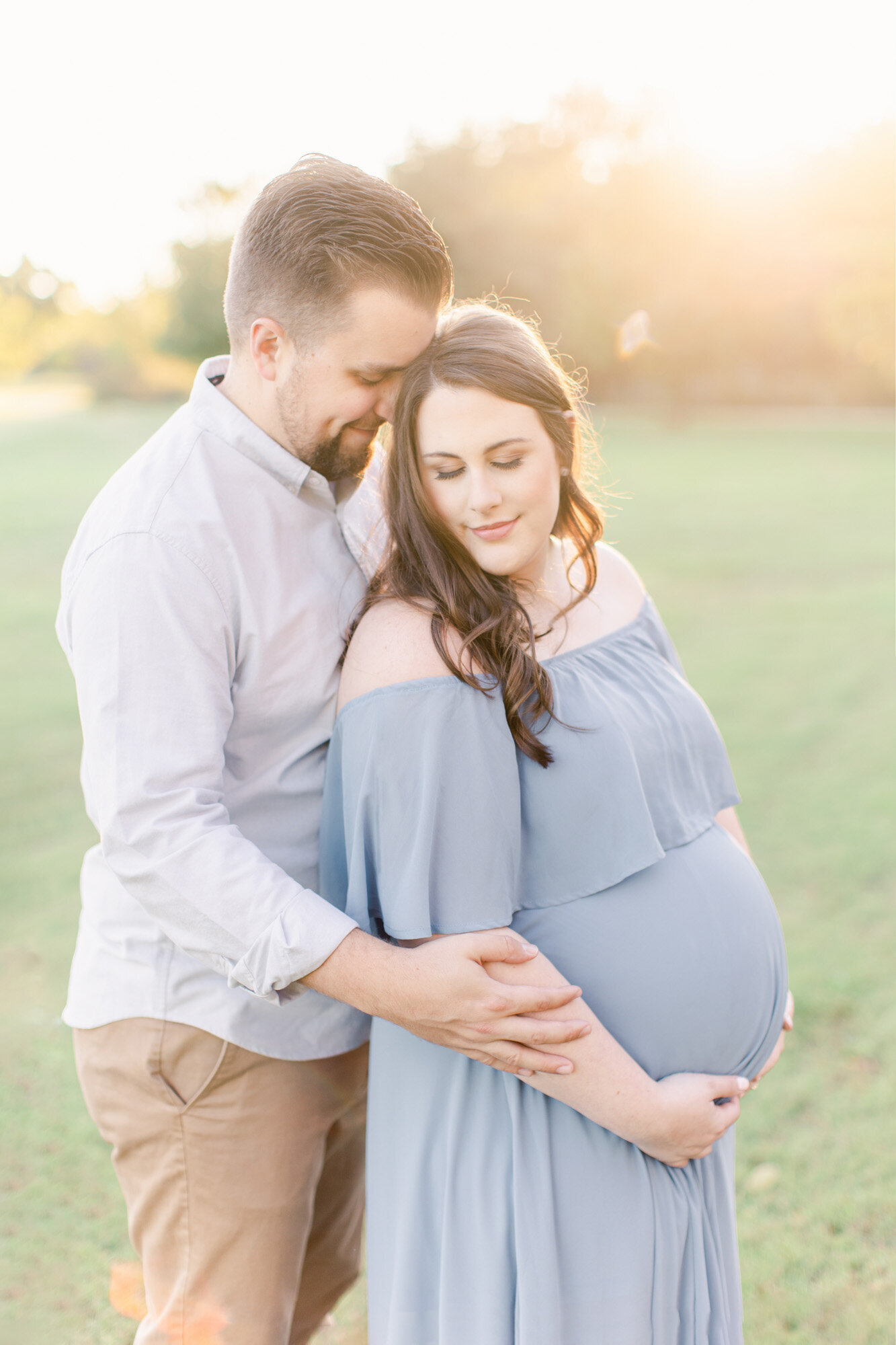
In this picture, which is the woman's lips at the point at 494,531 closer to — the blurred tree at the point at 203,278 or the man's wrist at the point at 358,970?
the man's wrist at the point at 358,970

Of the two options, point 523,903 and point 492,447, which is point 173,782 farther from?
point 492,447

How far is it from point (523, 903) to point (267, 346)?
3.82 feet

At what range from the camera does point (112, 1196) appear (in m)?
3.34

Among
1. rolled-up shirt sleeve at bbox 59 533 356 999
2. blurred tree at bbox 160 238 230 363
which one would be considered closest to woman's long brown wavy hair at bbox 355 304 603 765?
rolled-up shirt sleeve at bbox 59 533 356 999

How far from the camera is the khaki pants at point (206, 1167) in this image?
202 cm

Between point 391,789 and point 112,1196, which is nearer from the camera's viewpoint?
point 391,789

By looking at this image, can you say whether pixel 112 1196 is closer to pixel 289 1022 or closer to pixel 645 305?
pixel 289 1022

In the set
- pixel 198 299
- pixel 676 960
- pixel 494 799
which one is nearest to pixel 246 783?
pixel 494 799

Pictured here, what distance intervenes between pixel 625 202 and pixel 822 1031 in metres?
31.0

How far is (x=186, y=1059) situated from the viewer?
79.7 inches

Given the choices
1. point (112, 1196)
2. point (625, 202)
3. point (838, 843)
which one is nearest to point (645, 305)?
point (625, 202)

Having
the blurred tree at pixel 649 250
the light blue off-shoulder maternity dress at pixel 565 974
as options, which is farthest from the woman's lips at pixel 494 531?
the blurred tree at pixel 649 250

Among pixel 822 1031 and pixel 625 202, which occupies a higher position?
pixel 625 202

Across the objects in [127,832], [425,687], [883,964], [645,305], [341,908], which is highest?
[645,305]
